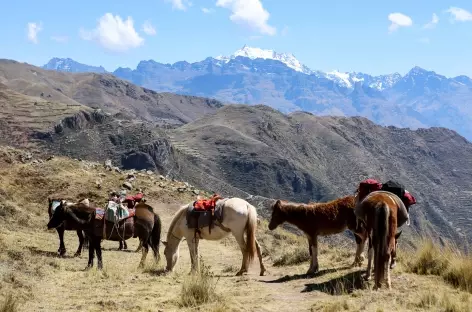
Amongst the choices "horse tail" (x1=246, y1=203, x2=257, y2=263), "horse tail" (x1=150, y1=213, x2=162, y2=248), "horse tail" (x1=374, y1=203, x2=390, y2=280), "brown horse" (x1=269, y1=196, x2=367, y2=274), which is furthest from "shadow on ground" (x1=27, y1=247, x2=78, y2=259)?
"horse tail" (x1=374, y1=203, x2=390, y2=280)

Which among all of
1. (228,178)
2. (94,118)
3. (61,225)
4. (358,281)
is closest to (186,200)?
(61,225)

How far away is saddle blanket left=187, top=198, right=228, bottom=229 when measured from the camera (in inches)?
484

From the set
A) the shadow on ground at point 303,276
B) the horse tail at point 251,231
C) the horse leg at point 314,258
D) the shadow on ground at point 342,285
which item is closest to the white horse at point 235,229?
the horse tail at point 251,231

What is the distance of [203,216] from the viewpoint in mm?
12391

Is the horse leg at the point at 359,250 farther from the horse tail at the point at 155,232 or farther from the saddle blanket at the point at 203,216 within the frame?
the horse tail at the point at 155,232

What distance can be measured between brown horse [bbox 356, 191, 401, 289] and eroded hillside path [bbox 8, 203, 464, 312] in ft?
1.55

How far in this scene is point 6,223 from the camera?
18312mm

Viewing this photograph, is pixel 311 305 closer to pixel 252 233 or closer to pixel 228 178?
pixel 252 233

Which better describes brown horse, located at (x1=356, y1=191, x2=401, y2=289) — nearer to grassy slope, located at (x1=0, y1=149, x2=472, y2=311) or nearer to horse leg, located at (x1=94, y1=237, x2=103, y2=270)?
grassy slope, located at (x1=0, y1=149, x2=472, y2=311)

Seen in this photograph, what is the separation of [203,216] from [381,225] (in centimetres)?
471

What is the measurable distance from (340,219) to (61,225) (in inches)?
329

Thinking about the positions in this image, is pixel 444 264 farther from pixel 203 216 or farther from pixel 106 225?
pixel 106 225

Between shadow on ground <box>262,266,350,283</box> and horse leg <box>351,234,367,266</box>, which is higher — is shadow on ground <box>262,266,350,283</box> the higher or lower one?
the lower one

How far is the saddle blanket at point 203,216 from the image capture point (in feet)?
40.3
